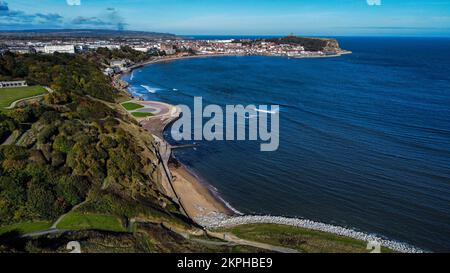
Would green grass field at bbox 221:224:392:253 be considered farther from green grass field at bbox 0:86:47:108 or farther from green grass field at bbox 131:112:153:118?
green grass field at bbox 131:112:153:118


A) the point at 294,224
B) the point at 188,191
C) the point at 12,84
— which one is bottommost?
the point at 294,224

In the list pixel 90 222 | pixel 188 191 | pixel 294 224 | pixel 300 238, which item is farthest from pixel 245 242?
pixel 188 191

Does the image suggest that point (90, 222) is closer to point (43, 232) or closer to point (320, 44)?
point (43, 232)

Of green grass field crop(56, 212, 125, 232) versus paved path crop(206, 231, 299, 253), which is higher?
green grass field crop(56, 212, 125, 232)

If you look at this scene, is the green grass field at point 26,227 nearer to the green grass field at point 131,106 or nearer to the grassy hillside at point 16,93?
the grassy hillside at point 16,93

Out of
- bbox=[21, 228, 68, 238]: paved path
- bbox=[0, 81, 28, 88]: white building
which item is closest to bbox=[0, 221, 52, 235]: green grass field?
bbox=[21, 228, 68, 238]: paved path

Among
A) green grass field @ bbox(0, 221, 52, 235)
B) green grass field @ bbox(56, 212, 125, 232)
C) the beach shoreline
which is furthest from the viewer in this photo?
the beach shoreline
